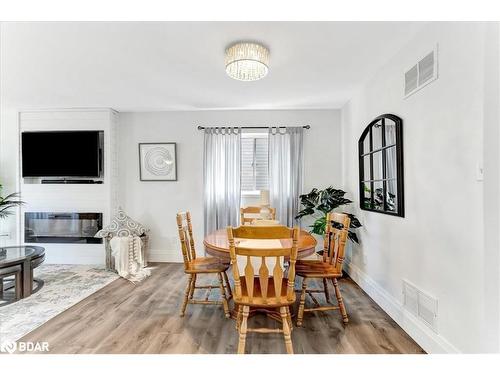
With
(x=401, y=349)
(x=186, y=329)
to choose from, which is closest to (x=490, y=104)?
(x=401, y=349)

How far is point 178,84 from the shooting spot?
10.2ft

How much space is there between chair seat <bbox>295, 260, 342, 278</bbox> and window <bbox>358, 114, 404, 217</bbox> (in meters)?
0.76

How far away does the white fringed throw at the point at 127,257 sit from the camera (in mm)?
3520

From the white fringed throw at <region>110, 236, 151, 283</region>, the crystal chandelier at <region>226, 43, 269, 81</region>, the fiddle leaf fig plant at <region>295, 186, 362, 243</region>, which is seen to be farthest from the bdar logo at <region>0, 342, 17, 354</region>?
the fiddle leaf fig plant at <region>295, 186, 362, 243</region>

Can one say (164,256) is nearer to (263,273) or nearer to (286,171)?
(286,171)

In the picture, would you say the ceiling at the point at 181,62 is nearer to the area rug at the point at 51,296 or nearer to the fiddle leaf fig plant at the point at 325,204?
the fiddle leaf fig plant at the point at 325,204

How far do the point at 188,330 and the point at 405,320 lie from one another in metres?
1.77

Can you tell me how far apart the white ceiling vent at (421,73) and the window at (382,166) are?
287mm

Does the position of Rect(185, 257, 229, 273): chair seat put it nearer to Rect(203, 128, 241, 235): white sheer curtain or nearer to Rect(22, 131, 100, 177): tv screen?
Rect(203, 128, 241, 235): white sheer curtain

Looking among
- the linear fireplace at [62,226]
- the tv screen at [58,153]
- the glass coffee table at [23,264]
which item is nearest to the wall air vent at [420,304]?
the glass coffee table at [23,264]

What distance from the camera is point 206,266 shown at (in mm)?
2432

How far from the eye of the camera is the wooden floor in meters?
1.92
